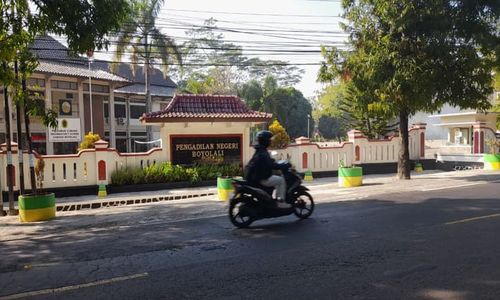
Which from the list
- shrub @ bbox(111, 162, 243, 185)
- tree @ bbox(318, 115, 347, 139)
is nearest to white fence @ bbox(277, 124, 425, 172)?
shrub @ bbox(111, 162, 243, 185)

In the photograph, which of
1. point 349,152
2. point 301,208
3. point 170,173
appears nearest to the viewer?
point 301,208

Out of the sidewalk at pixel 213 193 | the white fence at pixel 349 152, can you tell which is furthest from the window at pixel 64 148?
the white fence at pixel 349 152

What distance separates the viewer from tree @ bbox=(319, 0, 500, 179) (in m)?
13.4

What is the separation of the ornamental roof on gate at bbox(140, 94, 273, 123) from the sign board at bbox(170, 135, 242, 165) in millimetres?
806

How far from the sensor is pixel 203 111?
57.4 ft

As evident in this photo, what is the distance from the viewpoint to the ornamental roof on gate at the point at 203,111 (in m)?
16.6

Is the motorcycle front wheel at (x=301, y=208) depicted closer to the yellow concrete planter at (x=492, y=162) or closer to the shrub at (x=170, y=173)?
the shrub at (x=170, y=173)

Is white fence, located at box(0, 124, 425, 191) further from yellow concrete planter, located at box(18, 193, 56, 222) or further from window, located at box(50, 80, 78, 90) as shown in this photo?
window, located at box(50, 80, 78, 90)

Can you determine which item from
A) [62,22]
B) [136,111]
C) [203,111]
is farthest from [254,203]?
[136,111]

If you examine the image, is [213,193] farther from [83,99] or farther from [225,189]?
[83,99]

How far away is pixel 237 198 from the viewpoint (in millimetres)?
8016

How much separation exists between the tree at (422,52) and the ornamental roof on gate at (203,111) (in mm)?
4679

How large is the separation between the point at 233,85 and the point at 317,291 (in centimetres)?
4472

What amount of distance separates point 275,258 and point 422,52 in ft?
34.0
